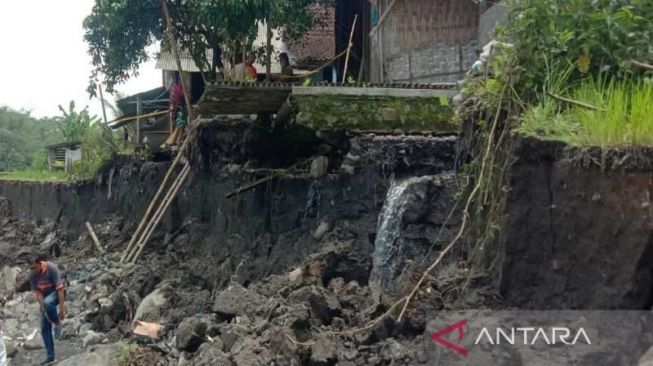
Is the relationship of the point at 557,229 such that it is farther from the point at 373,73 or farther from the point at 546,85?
the point at 373,73

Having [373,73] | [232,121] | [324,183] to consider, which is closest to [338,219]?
[324,183]

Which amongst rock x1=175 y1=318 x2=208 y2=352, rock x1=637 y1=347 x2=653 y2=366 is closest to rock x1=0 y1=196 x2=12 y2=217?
rock x1=175 y1=318 x2=208 y2=352

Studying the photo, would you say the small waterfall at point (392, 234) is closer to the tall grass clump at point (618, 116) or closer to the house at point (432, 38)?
the house at point (432, 38)

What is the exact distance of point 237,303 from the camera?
946cm

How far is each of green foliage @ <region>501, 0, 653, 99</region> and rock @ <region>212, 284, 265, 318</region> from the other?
502 centimetres

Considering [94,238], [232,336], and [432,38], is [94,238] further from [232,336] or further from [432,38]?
[232,336]

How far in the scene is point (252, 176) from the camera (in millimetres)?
13125

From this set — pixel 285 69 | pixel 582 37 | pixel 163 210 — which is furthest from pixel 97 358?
pixel 285 69

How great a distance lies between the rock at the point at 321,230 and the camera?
434 inches

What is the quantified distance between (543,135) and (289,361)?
3.41 metres

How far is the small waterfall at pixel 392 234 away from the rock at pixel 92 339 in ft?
17.0

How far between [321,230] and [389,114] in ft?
6.63

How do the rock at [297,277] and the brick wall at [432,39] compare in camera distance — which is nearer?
the rock at [297,277]

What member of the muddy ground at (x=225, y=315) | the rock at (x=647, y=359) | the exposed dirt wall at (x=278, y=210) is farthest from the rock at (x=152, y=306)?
the rock at (x=647, y=359)
